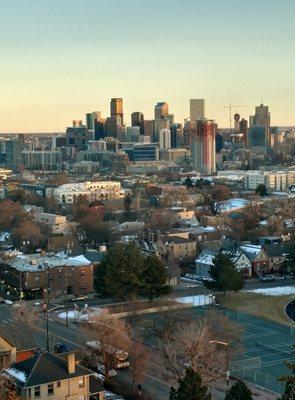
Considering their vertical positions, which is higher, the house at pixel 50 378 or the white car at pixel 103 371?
the house at pixel 50 378

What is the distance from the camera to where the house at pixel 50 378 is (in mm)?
11438

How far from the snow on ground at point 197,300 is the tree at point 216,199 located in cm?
1676

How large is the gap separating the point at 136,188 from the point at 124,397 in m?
37.1

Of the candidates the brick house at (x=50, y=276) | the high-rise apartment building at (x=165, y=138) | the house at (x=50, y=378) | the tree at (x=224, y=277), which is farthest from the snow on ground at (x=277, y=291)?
the high-rise apartment building at (x=165, y=138)

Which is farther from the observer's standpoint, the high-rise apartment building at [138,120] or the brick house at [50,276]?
the high-rise apartment building at [138,120]

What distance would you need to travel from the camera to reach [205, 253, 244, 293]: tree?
19469 millimetres

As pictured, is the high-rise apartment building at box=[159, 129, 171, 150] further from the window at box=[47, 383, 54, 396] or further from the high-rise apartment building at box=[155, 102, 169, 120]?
the window at box=[47, 383, 54, 396]

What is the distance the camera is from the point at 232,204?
39.4m

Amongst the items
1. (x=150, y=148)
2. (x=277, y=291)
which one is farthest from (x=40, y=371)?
(x=150, y=148)

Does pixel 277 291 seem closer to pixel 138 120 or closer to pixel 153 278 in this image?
pixel 153 278

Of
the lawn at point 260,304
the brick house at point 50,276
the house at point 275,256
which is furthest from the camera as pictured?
the house at point 275,256

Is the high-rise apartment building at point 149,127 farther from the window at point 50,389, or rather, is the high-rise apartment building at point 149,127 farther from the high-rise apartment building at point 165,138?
the window at point 50,389

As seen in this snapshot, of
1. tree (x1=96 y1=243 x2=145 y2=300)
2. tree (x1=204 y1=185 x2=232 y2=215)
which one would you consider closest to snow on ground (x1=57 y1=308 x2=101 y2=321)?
tree (x1=96 y1=243 x2=145 y2=300)

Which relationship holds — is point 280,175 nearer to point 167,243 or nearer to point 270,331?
point 167,243
